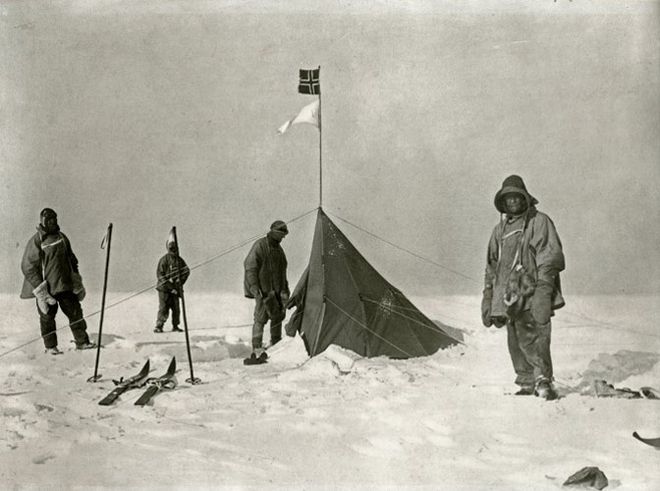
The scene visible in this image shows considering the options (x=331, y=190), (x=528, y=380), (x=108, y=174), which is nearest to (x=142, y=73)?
(x=108, y=174)

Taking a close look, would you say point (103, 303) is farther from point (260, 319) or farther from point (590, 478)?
point (590, 478)

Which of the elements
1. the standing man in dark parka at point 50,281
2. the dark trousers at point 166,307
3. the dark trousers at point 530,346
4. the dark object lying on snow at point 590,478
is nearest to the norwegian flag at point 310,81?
the dark trousers at point 166,307

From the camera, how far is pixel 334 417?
4.50 metres

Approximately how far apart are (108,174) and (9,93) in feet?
2.78

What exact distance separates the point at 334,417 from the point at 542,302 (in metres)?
1.51

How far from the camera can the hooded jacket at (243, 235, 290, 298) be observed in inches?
202

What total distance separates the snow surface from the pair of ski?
5cm

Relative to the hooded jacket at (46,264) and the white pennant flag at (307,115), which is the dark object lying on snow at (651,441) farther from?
the hooded jacket at (46,264)

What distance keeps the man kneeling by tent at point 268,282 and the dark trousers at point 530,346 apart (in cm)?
163

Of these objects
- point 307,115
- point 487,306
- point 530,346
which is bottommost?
point 530,346

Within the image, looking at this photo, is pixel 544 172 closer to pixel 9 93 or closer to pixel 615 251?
pixel 615 251

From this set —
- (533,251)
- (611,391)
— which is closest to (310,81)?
(533,251)

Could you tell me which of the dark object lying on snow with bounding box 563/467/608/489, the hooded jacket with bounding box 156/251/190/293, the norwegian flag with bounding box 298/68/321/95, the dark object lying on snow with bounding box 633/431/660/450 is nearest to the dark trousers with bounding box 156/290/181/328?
the hooded jacket with bounding box 156/251/190/293

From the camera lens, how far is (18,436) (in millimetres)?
4469
